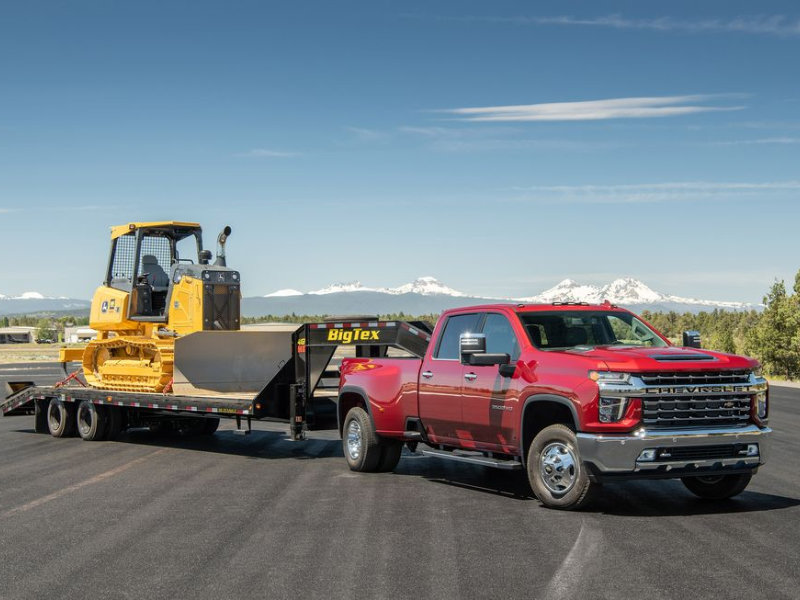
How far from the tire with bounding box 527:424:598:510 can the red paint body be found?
310 millimetres

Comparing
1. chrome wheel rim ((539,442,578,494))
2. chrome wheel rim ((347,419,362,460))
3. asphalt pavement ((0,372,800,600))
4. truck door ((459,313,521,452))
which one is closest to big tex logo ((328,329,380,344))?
chrome wheel rim ((347,419,362,460))

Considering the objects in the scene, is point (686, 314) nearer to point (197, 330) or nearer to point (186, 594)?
point (197, 330)

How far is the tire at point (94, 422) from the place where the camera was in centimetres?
1853

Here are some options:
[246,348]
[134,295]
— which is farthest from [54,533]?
[134,295]

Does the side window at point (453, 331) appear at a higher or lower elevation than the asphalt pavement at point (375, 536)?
higher

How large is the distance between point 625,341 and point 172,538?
17.9ft

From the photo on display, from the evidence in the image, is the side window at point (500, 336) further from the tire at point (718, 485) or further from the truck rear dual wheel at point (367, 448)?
the truck rear dual wheel at point (367, 448)

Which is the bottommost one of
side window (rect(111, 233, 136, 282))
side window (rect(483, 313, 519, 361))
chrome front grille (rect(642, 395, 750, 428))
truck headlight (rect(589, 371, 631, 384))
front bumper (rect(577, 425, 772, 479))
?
front bumper (rect(577, 425, 772, 479))

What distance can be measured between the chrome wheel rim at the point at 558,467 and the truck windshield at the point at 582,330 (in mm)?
1340

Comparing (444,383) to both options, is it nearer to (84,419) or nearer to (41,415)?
(84,419)

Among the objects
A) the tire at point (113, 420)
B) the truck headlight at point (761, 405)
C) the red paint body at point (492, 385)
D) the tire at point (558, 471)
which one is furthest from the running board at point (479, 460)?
the tire at point (113, 420)

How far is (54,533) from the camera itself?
9.42 meters

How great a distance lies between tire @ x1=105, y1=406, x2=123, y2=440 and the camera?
1864cm

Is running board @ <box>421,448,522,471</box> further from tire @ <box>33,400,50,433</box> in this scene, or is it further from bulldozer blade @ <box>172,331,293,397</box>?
tire @ <box>33,400,50,433</box>
